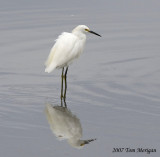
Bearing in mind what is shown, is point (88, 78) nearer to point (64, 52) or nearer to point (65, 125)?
point (64, 52)

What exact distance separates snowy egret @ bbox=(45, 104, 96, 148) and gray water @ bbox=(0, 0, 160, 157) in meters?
0.10

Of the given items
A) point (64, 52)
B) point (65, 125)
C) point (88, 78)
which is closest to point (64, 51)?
point (64, 52)

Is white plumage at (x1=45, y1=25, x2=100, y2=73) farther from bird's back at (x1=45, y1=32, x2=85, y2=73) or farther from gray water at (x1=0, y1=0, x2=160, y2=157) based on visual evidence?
gray water at (x1=0, y1=0, x2=160, y2=157)

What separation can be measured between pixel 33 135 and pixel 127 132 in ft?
4.67

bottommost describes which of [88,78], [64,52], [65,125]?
[65,125]

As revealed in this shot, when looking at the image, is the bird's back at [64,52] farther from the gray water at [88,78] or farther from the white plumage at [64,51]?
the gray water at [88,78]

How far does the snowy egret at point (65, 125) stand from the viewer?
9771 millimetres

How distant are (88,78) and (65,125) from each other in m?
2.96

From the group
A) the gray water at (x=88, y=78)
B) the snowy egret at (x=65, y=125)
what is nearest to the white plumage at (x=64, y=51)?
→ the gray water at (x=88, y=78)

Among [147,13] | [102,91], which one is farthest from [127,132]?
[147,13]

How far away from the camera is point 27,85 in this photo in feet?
42.4

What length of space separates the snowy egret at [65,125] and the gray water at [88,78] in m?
0.10

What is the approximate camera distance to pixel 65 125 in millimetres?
10508

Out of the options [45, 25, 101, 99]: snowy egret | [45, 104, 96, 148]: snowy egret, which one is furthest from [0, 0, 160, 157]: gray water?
[45, 25, 101, 99]: snowy egret
